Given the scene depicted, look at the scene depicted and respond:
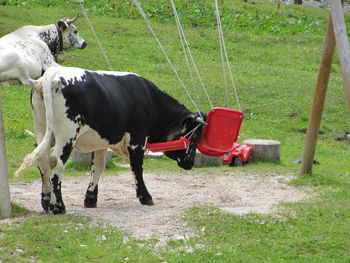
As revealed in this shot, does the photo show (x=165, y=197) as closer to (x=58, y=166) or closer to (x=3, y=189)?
(x=58, y=166)

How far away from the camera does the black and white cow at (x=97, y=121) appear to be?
30.8 feet

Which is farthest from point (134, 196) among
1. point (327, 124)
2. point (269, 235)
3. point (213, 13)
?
point (213, 13)

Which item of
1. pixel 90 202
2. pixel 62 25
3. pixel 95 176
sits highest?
pixel 62 25

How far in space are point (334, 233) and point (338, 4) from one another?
2.90m

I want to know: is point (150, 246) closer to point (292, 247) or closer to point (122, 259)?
point (122, 259)

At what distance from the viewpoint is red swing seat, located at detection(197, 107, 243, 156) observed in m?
10.6

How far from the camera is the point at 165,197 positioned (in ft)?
38.6

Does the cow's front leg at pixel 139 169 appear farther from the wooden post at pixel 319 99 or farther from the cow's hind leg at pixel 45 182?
the wooden post at pixel 319 99

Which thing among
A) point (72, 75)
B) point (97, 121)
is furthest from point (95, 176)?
point (72, 75)

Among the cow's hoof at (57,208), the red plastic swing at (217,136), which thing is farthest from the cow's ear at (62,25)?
the cow's hoof at (57,208)

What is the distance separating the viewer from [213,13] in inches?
1170

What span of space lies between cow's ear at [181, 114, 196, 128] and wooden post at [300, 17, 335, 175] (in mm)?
2580

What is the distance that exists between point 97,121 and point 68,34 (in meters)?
2.47

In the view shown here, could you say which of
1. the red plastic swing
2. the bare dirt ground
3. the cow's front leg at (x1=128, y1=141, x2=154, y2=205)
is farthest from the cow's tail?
the red plastic swing
